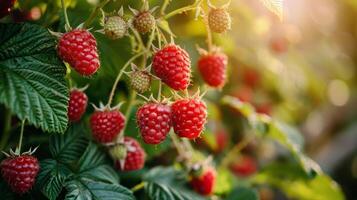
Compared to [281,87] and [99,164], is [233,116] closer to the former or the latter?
[281,87]

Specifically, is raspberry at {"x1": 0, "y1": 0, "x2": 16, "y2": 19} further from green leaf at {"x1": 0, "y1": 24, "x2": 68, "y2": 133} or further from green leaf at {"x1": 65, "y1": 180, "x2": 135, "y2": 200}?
green leaf at {"x1": 65, "y1": 180, "x2": 135, "y2": 200}

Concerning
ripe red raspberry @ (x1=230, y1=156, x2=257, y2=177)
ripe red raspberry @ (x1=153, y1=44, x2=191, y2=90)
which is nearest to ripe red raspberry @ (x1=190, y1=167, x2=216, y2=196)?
ripe red raspberry @ (x1=153, y1=44, x2=191, y2=90)

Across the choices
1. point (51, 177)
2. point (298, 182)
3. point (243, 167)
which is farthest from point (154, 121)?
point (243, 167)

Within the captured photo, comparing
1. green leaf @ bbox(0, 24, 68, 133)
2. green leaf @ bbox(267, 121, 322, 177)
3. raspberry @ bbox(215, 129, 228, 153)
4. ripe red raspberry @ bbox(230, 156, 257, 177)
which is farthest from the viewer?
ripe red raspberry @ bbox(230, 156, 257, 177)

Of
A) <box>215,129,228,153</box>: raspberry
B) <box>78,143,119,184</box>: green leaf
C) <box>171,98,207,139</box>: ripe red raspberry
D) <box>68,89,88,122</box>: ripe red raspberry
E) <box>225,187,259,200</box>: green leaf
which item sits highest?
<box>171,98,207,139</box>: ripe red raspberry

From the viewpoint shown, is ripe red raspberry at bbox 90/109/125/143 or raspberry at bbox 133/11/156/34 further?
ripe red raspberry at bbox 90/109/125/143

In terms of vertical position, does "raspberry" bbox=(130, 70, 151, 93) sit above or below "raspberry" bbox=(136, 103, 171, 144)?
above
